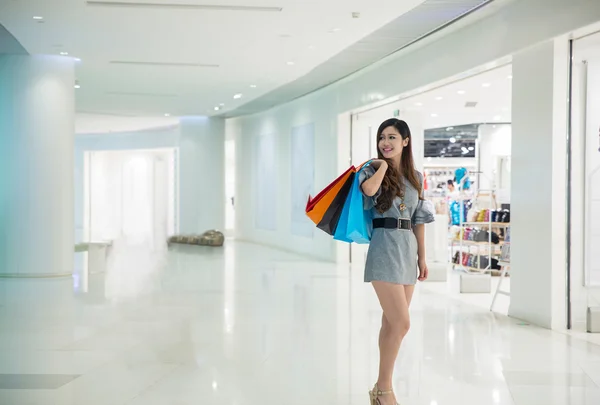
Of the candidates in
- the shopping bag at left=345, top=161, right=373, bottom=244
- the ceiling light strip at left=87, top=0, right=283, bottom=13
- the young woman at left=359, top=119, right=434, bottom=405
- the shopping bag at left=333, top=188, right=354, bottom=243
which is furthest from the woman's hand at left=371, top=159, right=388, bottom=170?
the ceiling light strip at left=87, top=0, right=283, bottom=13

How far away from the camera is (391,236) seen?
4016mm

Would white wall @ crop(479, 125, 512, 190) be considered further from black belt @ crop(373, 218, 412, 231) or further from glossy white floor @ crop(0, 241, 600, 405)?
black belt @ crop(373, 218, 412, 231)

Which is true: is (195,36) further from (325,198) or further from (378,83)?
(325,198)

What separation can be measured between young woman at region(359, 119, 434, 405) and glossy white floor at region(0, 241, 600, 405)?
0.67 m

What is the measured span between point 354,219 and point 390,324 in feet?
2.05

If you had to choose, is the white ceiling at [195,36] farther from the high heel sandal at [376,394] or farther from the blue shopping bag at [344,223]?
the high heel sandal at [376,394]

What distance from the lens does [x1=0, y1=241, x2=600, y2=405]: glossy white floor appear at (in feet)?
15.5

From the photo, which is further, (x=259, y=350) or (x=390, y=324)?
(x=259, y=350)

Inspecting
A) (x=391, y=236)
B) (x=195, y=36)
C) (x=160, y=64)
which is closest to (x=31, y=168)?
(x=160, y=64)

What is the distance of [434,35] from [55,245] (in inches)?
254

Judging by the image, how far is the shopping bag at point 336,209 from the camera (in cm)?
415

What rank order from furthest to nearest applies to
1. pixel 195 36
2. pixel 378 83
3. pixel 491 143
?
pixel 491 143 → pixel 378 83 → pixel 195 36

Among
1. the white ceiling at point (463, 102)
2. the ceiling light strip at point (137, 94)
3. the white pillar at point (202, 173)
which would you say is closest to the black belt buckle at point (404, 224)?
the white ceiling at point (463, 102)

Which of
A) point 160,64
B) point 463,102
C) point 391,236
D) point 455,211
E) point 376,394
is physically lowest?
point 376,394
